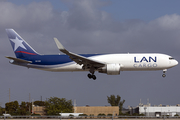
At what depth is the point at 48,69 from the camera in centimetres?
4869

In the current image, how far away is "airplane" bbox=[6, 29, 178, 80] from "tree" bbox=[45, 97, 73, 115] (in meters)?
40.0

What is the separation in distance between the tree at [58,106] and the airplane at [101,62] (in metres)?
40.0

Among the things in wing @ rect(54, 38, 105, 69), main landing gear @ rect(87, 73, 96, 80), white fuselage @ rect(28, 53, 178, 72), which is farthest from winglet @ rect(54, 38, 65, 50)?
main landing gear @ rect(87, 73, 96, 80)

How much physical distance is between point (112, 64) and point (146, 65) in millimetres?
5618

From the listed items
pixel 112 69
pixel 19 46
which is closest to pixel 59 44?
pixel 112 69

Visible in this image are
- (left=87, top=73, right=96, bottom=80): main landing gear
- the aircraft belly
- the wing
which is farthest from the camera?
(left=87, top=73, right=96, bottom=80): main landing gear

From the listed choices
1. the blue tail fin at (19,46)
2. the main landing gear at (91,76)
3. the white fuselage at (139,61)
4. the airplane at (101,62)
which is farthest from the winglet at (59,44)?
the blue tail fin at (19,46)

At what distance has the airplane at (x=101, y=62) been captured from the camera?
4573 cm

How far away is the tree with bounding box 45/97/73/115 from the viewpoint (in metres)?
87.8

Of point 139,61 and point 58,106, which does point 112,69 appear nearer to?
point 139,61

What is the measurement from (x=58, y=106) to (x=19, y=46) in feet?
143

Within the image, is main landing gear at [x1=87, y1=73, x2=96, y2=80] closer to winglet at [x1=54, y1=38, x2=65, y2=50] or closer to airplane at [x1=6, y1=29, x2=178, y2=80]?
airplane at [x1=6, y1=29, x2=178, y2=80]

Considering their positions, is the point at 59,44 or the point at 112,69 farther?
the point at 112,69

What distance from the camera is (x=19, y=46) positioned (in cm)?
5253
